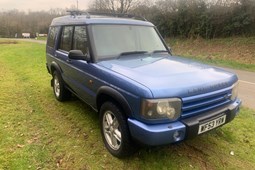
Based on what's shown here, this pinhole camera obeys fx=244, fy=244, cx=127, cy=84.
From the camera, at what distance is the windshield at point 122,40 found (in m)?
3.94

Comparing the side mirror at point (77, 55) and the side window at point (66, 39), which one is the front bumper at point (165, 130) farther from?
the side window at point (66, 39)

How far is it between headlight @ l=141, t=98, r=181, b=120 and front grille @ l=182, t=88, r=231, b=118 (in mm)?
121

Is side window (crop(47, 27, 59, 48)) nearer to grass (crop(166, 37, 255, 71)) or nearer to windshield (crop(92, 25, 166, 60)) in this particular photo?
windshield (crop(92, 25, 166, 60))

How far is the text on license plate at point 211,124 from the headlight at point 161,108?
0.42 metres

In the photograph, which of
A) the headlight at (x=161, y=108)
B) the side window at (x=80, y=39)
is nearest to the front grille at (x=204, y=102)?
the headlight at (x=161, y=108)

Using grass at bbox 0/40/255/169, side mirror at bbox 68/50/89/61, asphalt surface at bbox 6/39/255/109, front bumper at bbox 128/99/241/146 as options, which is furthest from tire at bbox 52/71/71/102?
asphalt surface at bbox 6/39/255/109

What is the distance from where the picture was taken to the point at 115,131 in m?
3.48

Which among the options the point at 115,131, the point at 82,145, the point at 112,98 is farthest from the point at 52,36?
the point at 115,131

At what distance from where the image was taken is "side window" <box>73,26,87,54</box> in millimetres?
Result: 4148

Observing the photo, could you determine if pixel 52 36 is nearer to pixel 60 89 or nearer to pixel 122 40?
pixel 60 89

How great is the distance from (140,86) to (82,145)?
5.48 ft

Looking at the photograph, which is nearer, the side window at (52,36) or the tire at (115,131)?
the tire at (115,131)

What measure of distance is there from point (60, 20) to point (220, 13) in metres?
16.2

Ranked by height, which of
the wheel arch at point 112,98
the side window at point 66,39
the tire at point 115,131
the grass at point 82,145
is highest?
the side window at point 66,39
